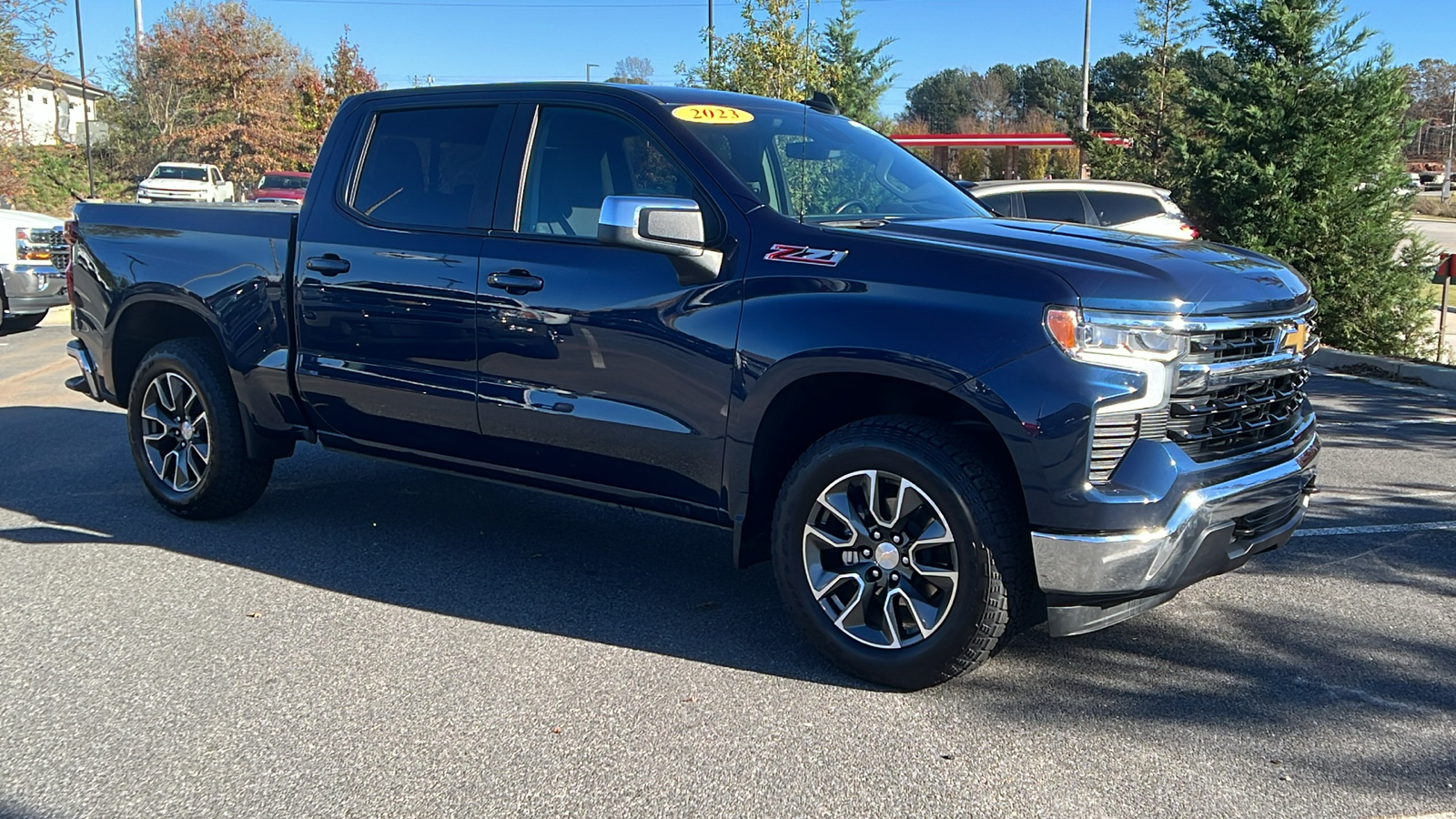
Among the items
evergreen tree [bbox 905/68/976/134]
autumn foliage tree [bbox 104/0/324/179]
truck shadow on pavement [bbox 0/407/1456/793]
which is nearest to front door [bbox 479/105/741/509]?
truck shadow on pavement [bbox 0/407/1456/793]

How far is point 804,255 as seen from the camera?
3.95m

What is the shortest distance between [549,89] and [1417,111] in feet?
371

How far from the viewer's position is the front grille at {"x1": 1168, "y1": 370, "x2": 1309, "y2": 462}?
3570mm

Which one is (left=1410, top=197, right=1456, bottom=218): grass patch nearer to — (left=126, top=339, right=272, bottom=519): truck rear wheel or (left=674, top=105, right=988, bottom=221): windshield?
(left=674, top=105, right=988, bottom=221): windshield

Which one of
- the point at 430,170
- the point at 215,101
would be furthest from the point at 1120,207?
the point at 215,101

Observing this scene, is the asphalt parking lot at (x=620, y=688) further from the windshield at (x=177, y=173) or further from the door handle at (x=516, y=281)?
the windshield at (x=177, y=173)

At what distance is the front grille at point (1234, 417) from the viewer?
11.7 feet

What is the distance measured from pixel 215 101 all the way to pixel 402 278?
46.6 m

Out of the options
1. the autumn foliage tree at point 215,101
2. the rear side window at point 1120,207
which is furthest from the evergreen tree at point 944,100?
the rear side window at point 1120,207

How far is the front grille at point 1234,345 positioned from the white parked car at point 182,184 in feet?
103

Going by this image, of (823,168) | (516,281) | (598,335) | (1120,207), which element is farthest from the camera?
(1120,207)

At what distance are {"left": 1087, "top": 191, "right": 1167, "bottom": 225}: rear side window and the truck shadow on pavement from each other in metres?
8.32

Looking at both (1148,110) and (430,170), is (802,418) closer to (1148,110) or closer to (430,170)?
(430,170)

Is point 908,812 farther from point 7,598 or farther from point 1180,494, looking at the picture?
point 7,598
